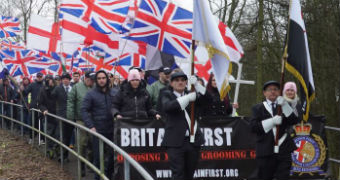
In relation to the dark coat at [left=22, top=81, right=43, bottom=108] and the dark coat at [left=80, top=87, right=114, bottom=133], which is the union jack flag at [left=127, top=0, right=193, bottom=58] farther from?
the dark coat at [left=22, top=81, right=43, bottom=108]

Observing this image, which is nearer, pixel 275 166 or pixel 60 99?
pixel 275 166

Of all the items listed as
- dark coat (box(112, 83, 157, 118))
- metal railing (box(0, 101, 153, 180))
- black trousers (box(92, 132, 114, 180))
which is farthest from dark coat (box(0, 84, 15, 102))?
dark coat (box(112, 83, 157, 118))

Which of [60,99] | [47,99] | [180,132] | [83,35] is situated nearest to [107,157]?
[180,132]

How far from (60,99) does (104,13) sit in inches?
79.1

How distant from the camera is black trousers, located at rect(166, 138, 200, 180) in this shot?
5.95 m

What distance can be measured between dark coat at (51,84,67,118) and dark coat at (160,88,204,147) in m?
4.90

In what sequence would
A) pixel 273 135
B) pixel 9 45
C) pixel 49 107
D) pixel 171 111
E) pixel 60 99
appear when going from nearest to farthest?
pixel 171 111, pixel 273 135, pixel 60 99, pixel 49 107, pixel 9 45

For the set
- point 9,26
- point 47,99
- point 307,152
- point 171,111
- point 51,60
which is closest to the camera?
point 171,111

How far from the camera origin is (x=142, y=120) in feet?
25.5

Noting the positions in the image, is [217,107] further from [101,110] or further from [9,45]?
[9,45]

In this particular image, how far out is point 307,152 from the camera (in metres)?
8.13

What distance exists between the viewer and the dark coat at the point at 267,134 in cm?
618

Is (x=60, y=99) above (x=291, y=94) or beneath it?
beneath

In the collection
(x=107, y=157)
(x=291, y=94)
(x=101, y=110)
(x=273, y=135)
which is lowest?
(x=107, y=157)
